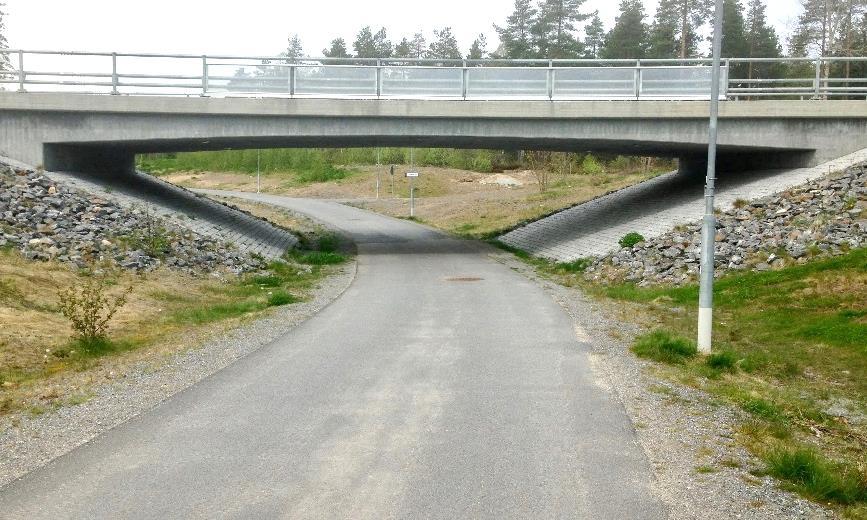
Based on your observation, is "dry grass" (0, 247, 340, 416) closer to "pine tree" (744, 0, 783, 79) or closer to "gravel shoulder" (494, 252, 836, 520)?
"gravel shoulder" (494, 252, 836, 520)

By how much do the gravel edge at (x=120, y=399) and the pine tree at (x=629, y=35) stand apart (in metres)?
56.8

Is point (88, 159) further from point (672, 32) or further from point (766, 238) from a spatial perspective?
point (672, 32)

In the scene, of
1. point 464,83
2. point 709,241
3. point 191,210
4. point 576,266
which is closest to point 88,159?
point 191,210

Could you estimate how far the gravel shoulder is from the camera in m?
6.15

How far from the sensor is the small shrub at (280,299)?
1755cm

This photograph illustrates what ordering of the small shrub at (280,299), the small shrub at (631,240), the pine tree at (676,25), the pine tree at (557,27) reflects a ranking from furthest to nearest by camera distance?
the pine tree at (557,27) < the pine tree at (676,25) < the small shrub at (631,240) < the small shrub at (280,299)

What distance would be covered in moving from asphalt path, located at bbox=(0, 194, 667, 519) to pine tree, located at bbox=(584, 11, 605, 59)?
6534 cm

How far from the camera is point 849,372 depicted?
11.8 m

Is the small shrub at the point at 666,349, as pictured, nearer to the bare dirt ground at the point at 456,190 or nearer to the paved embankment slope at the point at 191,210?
the paved embankment slope at the point at 191,210

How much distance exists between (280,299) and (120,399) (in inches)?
332

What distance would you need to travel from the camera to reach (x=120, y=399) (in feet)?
30.6

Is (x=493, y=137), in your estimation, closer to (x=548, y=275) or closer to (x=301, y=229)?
(x=548, y=275)

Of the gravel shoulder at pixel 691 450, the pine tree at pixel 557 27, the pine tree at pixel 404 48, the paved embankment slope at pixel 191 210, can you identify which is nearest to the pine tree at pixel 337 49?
the pine tree at pixel 404 48

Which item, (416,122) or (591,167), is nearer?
(416,122)
